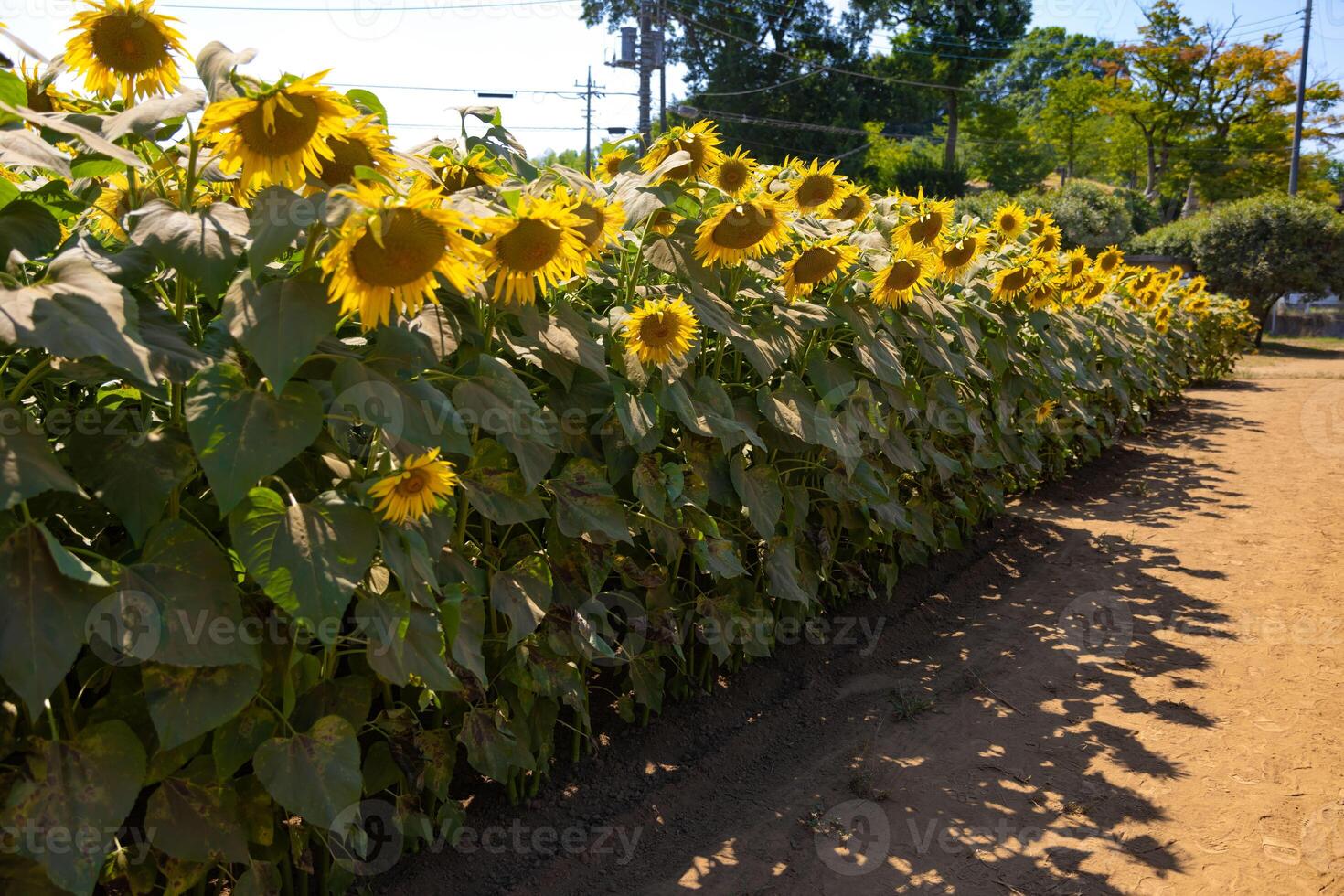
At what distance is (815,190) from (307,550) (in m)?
2.29

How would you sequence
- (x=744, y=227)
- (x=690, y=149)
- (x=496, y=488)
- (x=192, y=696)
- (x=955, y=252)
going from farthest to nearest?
1. (x=955, y=252)
2. (x=690, y=149)
3. (x=744, y=227)
4. (x=496, y=488)
5. (x=192, y=696)

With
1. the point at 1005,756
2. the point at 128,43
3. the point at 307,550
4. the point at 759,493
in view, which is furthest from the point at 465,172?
the point at 1005,756

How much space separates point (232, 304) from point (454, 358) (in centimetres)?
77

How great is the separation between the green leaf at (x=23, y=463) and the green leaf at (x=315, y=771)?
0.65m

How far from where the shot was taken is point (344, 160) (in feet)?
6.30

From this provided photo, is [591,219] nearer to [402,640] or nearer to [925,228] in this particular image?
[402,640]

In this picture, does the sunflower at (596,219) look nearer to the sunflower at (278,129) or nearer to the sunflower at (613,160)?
the sunflower at (278,129)

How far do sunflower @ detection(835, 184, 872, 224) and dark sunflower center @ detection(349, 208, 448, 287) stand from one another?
7.65 ft

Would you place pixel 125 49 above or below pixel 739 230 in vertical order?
above

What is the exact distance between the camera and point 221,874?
6.97 feet

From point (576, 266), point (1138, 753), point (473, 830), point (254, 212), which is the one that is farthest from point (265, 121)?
point (1138, 753)

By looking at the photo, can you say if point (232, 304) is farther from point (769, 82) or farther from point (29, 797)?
point (769, 82)

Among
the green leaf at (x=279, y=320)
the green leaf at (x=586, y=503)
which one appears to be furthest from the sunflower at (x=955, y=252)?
the green leaf at (x=279, y=320)

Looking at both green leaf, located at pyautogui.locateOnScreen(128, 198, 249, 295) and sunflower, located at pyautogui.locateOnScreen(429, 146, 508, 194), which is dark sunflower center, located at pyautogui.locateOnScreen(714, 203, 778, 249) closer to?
sunflower, located at pyautogui.locateOnScreen(429, 146, 508, 194)
